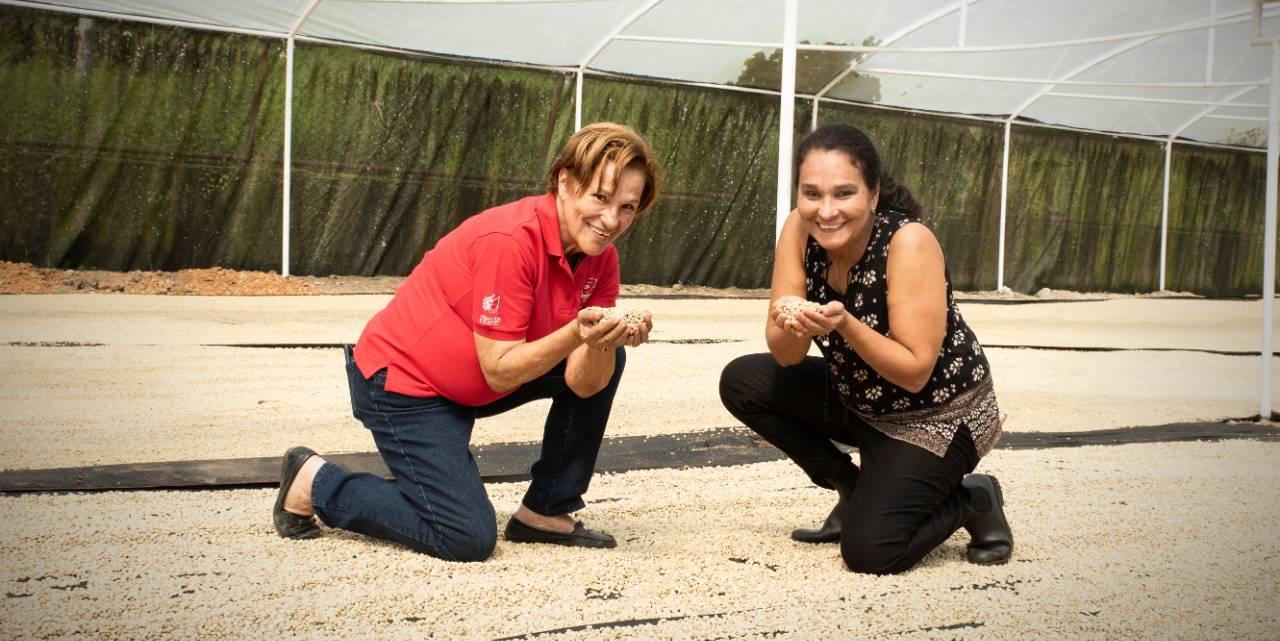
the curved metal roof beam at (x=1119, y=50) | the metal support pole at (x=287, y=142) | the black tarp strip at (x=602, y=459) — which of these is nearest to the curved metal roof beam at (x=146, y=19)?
the metal support pole at (x=287, y=142)

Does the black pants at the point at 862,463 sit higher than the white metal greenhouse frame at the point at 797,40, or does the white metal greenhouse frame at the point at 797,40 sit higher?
the white metal greenhouse frame at the point at 797,40

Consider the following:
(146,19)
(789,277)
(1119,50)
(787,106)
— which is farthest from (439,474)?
(1119,50)

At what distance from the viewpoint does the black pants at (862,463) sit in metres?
2.45

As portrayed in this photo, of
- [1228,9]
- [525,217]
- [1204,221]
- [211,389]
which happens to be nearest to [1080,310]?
[1228,9]

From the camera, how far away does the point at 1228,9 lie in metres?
8.74

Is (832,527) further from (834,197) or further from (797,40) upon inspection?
(797,40)

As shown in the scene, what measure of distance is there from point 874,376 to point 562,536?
0.81 metres

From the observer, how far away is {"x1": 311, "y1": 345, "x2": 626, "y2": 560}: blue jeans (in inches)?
96.6

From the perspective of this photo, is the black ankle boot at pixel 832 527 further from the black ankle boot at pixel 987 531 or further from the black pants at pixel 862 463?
the black ankle boot at pixel 987 531

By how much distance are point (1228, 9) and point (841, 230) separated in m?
7.80

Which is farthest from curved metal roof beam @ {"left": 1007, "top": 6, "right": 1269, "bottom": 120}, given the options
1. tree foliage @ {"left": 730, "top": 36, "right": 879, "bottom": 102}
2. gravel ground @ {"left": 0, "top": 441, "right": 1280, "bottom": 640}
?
gravel ground @ {"left": 0, "top": 441, "right": 1280, "bottom": 640}

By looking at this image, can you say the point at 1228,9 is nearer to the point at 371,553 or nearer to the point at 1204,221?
the point at 1204,221

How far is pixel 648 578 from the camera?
238 centimetres

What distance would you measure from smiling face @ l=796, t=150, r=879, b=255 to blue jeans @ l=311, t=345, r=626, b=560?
62 centimetres
